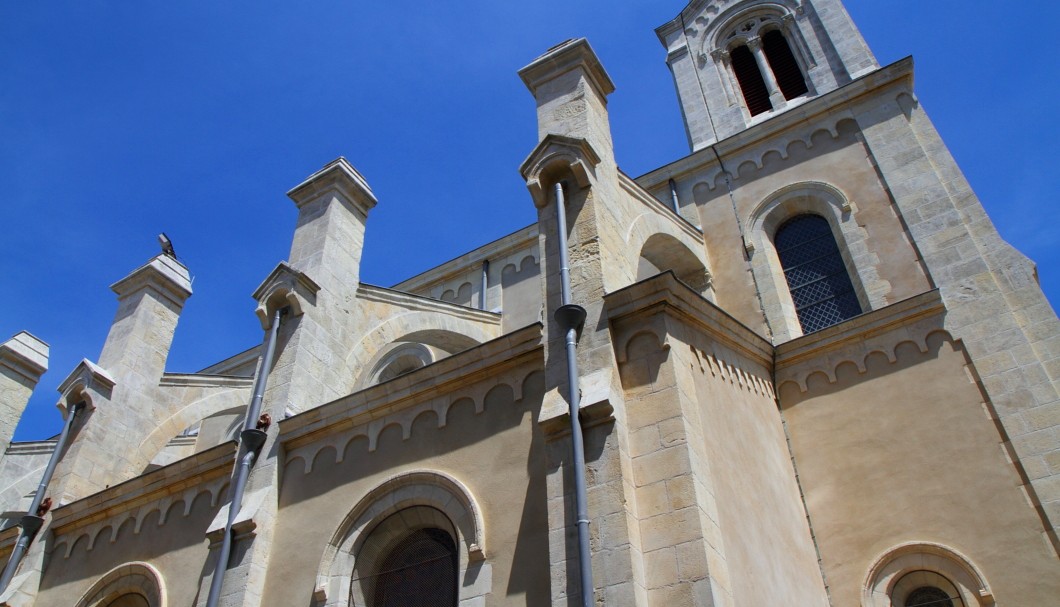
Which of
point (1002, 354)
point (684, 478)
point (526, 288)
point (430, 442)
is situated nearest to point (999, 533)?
point (1002, 354)

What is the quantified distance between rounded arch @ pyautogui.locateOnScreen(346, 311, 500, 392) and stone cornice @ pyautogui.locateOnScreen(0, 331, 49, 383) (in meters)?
6.74

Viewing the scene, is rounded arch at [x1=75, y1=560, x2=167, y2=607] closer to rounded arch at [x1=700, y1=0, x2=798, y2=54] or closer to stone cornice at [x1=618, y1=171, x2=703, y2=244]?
stone cornice at [x1=618, y1=171, x2=703, y2=244]

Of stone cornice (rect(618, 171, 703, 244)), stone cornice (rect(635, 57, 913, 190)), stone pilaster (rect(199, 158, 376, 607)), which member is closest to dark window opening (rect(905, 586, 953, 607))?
stone cornice (rect(618, 171, 703, 244))

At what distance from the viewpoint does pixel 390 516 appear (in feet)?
32.6

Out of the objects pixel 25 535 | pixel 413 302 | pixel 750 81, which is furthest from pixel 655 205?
pixel 25 535

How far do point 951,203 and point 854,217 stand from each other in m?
1.50

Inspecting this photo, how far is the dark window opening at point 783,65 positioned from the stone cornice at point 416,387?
1140 cm

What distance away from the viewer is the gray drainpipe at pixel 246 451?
1001 cm

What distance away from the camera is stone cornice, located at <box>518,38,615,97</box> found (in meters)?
12.0

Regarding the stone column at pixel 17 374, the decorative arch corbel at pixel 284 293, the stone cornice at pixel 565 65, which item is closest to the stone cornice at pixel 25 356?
the stone column at pixel 17 374

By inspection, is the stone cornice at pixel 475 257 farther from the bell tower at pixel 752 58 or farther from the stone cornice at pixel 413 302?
the bell tower at pixel 752 58

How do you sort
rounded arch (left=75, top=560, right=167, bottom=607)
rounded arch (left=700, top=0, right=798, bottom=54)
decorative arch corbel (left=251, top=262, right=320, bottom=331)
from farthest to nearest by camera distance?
rounded arch (left=700, top=0, right=798, bottom=54), decorative arch corbel (left=251, top=262, right=320, bottom=331), rounded arch (left=75, top=560, right=167, bottom=607)

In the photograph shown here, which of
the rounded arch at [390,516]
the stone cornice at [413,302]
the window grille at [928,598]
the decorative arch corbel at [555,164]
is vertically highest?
the stone cornice at [413,302]

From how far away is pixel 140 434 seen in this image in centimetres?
1480
